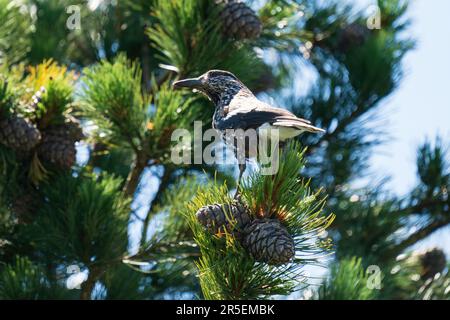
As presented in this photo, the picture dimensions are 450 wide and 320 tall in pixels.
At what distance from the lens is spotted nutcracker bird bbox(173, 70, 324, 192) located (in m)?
3.52

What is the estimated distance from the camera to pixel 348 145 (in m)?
4.96

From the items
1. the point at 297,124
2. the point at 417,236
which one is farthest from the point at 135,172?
the point at 417,236

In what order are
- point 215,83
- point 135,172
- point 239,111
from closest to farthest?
point 239,111 → point 215,83 → point 135,172

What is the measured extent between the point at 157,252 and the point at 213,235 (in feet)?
3.75

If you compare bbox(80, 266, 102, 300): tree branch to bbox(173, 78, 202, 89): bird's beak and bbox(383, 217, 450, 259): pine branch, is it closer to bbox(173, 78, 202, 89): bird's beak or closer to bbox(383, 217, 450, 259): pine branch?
bbox(173, 78, 202, 89): bird's beak

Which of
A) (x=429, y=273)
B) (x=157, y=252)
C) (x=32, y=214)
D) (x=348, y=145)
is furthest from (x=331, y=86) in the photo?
(x=32, y=214)

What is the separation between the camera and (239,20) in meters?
4.11

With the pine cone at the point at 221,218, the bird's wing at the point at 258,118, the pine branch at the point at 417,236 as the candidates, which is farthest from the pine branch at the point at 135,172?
the pine branch at the point at 417,236

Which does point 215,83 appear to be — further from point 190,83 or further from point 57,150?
point 57,150

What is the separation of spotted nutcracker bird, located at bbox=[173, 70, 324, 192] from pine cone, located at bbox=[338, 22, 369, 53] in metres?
1.22

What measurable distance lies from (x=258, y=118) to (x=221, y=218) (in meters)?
0.84

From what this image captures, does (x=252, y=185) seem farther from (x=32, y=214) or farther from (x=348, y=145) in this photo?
(x=348, y=145)

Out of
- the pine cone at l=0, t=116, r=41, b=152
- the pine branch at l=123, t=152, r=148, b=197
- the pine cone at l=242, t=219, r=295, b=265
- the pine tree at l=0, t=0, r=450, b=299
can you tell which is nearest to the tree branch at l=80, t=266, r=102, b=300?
the pine tree at l=0, t=0, r=450, b=299

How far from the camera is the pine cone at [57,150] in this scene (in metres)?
3.90
